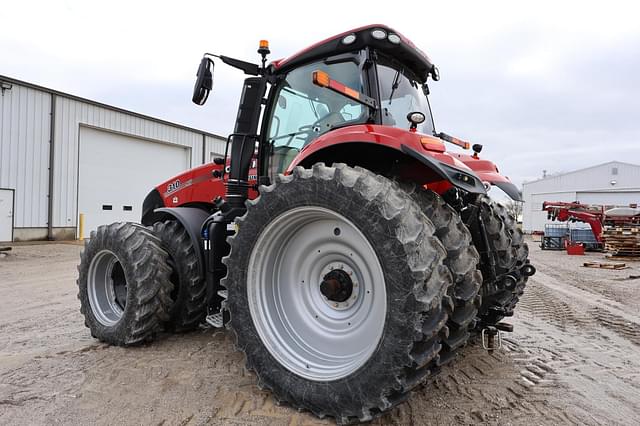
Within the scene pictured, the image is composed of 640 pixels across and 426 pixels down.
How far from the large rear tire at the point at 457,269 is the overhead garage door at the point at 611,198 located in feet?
107

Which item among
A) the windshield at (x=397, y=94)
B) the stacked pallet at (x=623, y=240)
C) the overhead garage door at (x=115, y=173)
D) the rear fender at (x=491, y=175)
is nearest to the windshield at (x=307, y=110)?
the windshield at (x=397, y=94)

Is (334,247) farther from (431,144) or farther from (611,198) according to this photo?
(611,198)

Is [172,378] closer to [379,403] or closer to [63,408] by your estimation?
[63,408]

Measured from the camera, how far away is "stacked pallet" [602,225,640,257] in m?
14.1

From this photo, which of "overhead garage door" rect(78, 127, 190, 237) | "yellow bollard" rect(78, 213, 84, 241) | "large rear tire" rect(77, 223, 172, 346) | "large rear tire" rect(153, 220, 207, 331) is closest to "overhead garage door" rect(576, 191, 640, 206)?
"overhead garage door" rect(78, 127, 190, 237)

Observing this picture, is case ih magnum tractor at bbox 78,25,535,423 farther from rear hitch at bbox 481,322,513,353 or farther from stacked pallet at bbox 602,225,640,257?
stacked pallet at bbox 602,225,640,257

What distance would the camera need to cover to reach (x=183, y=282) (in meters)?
3.73

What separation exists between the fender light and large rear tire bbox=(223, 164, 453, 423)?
32 centimetres

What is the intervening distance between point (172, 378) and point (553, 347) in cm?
331

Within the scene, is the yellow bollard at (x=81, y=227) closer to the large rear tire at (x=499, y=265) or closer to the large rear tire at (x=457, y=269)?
the large rear tire at (x=499, y=265)

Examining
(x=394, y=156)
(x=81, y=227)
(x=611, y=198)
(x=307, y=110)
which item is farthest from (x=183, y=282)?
(x=611, y=198)

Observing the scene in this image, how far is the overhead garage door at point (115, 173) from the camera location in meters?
15.4

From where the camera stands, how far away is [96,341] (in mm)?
3906

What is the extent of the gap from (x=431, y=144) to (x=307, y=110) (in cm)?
128
